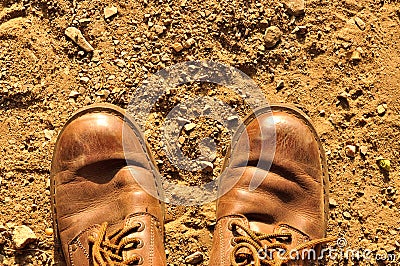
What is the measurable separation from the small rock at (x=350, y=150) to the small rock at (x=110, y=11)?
44.3 inches

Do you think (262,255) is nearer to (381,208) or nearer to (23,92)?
(381,208)

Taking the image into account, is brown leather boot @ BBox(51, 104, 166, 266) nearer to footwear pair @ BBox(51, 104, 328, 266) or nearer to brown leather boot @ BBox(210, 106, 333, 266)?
footwear pair @ BBox(51, 104, 328, 266)

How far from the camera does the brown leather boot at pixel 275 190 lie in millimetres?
3463

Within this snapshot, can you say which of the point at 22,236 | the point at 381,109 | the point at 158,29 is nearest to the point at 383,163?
the point at 381,109

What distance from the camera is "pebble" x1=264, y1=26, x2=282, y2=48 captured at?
11.8 feet

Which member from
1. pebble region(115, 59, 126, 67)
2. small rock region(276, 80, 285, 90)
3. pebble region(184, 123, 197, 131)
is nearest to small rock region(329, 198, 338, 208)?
small rock region(276, 80, 285, 90)

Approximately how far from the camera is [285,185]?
351cm

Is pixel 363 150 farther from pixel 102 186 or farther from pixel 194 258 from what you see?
pixel 102 186

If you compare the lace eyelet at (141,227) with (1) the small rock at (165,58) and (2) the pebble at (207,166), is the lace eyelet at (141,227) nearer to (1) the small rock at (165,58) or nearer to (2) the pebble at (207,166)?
(2) the pebble at (207,166)

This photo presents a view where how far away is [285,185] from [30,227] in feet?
3.55

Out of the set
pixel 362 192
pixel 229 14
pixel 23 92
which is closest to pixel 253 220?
pixel 362 192

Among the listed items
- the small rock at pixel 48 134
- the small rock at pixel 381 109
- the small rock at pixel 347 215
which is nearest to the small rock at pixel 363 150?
the small rock at pixel 381 109

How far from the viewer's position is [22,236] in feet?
11.7

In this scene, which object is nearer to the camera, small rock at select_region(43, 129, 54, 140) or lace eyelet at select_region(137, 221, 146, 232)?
lace eyelet at select_region(137, 221, 146, 232)
